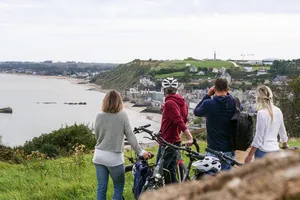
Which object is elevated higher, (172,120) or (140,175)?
(172,120)

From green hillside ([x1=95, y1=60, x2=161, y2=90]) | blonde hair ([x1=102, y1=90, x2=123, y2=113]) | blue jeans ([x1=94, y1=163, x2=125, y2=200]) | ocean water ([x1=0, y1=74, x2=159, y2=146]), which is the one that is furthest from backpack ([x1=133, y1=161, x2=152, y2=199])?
green hillside ([x1=95, y1=60, x2=161, y2=90])

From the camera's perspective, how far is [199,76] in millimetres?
104062

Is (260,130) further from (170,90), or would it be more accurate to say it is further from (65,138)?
(65,138)

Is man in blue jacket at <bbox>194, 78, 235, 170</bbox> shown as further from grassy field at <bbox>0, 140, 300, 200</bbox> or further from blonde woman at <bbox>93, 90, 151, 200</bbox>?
grassy field at <bbox>0, 140, 300, 200</bbox>

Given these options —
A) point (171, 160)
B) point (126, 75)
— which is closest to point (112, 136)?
point (171, 160)

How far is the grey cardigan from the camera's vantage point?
5.01 meters

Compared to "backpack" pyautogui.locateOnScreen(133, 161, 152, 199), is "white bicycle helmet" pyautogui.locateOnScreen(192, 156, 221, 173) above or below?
above

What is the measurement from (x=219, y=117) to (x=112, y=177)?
1.33 meters

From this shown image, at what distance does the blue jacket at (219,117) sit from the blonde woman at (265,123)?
294 mm

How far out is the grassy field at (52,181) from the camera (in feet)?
20.8

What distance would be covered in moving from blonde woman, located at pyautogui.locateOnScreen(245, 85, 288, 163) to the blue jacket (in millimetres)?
294

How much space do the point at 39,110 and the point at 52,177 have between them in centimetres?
7874

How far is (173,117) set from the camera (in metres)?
5.54

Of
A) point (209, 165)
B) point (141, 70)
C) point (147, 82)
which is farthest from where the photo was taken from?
point (141, 70)
